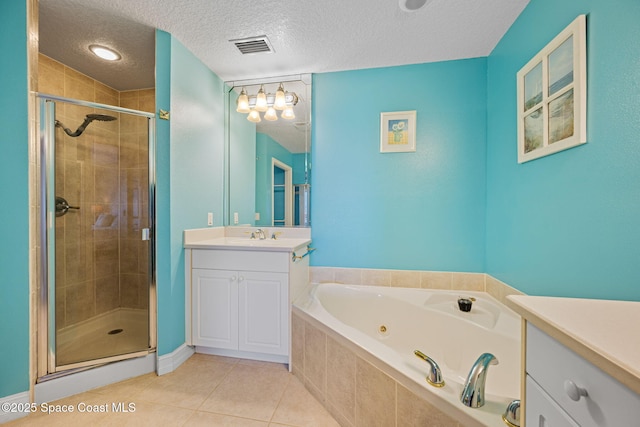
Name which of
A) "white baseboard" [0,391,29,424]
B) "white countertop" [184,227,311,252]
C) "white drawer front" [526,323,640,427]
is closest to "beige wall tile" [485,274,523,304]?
"white drawer front" [526,323,640,427]

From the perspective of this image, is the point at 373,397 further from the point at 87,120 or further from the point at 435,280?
the point at 87,120

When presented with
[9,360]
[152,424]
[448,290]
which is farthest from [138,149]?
[448,290]

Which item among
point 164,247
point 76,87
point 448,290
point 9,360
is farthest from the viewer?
point 76,87

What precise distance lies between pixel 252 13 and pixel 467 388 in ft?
7.25

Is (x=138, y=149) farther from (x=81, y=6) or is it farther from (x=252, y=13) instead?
(x=252, y=13)

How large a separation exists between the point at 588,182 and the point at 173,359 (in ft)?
8.45

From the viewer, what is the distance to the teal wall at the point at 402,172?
6.45 ft

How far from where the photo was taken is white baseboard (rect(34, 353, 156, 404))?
140 centimetres

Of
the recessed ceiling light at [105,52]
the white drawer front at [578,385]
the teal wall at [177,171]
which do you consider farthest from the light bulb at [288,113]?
the white drawer front at [578,385]

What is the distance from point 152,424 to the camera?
4.18 ft

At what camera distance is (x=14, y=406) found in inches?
51.0

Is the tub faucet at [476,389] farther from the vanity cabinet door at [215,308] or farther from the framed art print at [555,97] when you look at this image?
the vanity cabinet door at [215,308]

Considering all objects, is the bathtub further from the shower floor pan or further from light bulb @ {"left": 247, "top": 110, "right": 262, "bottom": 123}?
light bulb @ {"left": 247, "top": 110, "right": 262, "bottom": 123}

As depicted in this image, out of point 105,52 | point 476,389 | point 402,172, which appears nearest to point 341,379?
point 476,389
